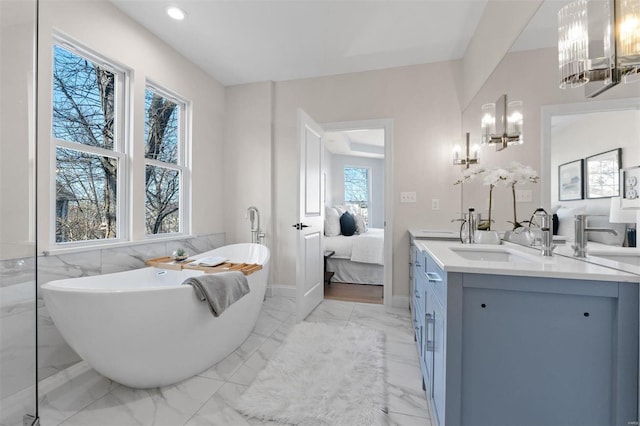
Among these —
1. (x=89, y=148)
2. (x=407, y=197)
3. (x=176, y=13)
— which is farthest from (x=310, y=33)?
(x=89, y=148)

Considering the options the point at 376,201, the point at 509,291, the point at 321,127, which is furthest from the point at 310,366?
the point at 376,201

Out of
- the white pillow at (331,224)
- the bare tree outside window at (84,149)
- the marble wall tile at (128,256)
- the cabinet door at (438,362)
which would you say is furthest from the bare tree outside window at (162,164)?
the cabinet door at (438,362)

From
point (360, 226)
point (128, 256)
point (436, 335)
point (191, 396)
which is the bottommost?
point (191, 396)

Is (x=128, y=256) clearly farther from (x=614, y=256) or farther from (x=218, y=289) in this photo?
(x=614, y=256)

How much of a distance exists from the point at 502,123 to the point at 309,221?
73.9 inches

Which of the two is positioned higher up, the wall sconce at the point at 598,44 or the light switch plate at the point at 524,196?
the wall sconce at the point at 598,44

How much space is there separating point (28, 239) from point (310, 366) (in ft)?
5.44

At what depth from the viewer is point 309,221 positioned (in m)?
2.98

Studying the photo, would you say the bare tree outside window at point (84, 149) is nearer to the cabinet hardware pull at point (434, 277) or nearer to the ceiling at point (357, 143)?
the cabinet hardware pull at point (434, 277)

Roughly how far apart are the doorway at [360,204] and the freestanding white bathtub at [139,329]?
75.3 inches

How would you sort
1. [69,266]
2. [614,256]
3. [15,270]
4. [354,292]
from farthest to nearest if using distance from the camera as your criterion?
[354,292] < [69,266] < [614,256] < [15,270]

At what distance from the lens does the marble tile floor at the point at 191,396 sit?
1.44m

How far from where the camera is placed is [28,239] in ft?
3.29

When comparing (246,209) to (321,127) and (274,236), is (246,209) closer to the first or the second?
(274,236)
